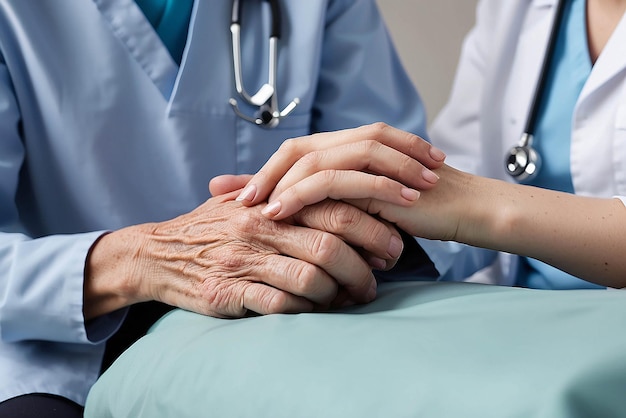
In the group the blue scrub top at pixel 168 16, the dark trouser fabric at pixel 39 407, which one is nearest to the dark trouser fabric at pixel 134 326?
the dark trouser fabric at pixel 39 407

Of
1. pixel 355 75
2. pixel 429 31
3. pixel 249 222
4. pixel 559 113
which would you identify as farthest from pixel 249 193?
pixel 429 31

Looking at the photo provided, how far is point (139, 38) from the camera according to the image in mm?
977

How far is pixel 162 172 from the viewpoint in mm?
1012

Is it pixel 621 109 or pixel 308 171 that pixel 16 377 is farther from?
pixel 621 109

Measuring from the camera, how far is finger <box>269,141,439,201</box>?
2.68 ft

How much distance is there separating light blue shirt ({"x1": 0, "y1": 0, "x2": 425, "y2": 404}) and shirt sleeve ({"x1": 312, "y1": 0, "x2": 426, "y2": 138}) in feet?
0.13

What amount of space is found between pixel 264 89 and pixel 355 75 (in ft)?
0.51

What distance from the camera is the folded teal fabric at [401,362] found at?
494mm

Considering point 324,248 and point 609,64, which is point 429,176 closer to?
point 324,248

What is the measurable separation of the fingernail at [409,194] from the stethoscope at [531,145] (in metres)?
0.32

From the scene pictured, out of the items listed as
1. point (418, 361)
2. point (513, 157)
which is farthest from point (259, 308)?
point (513, 157)

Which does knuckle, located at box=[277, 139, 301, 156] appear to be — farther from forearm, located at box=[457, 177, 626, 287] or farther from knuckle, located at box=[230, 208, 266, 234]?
forearm, located at box=[457, 177, 626, 287]

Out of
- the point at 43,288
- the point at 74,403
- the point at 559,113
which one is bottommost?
the point at 74,403

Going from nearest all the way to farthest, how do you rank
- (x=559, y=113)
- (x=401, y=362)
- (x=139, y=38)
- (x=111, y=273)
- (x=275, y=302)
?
1. (x=401, y=362)
2. (x=275, y=302)
3. (x=111, y=273)
4. (x=139, y=38)
5. (x=559, y=113)
